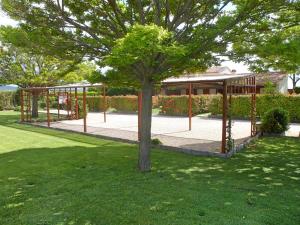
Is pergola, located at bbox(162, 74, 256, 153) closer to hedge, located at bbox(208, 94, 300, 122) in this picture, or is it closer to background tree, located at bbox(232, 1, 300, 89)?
background tree, located at bbox(232, 1, 300, 89)

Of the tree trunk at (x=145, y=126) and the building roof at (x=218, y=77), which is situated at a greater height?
the building roof at (x=218, y=77)

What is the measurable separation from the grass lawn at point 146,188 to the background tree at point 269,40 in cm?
256

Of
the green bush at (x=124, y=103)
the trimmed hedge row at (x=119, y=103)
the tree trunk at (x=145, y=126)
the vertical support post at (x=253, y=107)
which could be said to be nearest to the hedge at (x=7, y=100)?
the trimmed hedge row at (x=119, y=103)

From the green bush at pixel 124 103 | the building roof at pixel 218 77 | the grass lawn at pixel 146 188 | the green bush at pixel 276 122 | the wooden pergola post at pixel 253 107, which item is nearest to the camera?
the grass lawn at pixel 146 188

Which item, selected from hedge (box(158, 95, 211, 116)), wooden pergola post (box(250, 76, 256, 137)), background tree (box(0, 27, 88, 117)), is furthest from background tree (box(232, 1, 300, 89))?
hedge (box(158, 95, 211, 116))

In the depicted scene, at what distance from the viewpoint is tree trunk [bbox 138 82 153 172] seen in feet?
25.8

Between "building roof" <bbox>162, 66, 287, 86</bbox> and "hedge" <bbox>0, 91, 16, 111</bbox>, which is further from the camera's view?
"hedge" <bbox>0, 91, 16, 111</bbox>

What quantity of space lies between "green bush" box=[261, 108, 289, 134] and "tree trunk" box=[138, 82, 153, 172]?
8471 mm

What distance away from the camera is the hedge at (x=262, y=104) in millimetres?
A: 20016

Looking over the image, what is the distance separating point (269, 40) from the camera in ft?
22.3

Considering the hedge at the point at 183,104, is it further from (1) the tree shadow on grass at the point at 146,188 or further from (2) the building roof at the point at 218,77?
(1) the tree shadow on grass at the point at 146,188

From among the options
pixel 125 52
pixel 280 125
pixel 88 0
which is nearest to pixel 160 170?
pixel 125 52

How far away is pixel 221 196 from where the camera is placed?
6.11m

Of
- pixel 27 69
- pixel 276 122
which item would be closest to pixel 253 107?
pixel 276 122
